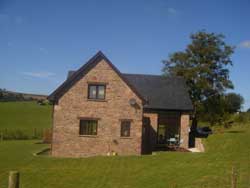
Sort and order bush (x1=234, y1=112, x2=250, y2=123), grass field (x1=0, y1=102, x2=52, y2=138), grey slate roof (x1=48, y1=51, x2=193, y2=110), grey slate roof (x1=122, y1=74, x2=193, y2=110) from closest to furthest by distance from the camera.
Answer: grey slate roof (x1=48, y1=51, x2=193, y2=110) → grey slate roof (x1=122, y1=74, x2=193, y2=110) → grass field (x1=0, y1=102, x2=52, y2=138) → bush (x1=234, y1=112, x2=250, y2=123)

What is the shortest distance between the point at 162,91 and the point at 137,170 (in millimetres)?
16022

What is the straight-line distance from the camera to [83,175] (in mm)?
17984

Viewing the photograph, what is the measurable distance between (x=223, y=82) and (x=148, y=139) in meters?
17.0

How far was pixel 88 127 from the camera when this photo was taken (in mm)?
27641

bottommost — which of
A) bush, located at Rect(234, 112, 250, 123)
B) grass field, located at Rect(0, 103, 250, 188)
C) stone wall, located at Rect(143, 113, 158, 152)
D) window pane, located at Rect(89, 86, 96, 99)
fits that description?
grass field, located at Rect(0, 103, 250, 188)

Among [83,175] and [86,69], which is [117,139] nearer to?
[86,69]

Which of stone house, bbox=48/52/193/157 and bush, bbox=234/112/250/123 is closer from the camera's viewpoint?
stone house, bbox=48/52/193/157

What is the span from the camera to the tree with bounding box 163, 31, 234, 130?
4331 centimetres

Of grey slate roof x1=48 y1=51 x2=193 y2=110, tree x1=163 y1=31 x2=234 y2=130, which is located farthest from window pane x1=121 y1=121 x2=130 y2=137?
tree x1=163 y1=31 x2=234 y2=130

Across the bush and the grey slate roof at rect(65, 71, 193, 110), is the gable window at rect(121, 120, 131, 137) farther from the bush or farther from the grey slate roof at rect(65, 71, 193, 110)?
the bush

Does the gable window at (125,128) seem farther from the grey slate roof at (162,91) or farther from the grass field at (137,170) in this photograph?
the grass field at (137,170)

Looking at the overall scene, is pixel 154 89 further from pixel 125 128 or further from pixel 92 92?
pixel 92 92

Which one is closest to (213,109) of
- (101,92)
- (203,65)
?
(203,65)

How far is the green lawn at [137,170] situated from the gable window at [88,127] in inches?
152
